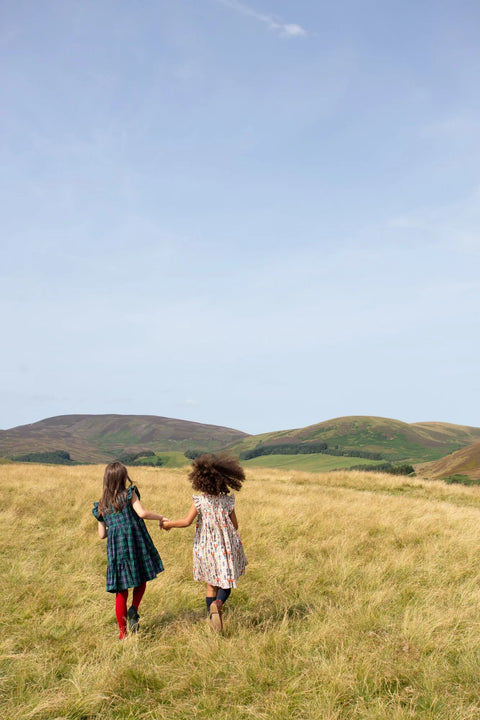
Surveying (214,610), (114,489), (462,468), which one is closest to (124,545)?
(114,489)

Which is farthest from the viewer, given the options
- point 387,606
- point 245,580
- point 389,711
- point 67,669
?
point 245,580

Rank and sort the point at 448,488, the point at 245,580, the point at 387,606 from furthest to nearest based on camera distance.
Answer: the point at 448,488 < the point at 245,580 < the point at 387,606

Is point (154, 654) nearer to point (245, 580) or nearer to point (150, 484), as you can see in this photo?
point (245, 580)

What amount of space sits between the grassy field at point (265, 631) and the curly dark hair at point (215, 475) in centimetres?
158

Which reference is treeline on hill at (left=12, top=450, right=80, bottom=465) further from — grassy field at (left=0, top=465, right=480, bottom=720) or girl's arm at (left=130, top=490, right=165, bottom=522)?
girl's arm at (left=130, top=490, right=165, bottom=522)

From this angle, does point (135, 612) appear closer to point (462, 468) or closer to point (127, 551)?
point (127, 551)

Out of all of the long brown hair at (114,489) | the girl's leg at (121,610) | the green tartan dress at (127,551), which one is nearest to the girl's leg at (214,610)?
the green tartan dress at (127,551)

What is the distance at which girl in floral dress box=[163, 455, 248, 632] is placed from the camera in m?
5.31

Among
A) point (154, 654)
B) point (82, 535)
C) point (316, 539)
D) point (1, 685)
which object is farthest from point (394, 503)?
point (1, 685)

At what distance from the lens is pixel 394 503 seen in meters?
13.7

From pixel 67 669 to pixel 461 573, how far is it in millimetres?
6035

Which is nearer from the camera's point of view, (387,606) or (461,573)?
(387,606)

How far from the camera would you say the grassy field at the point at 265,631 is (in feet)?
12.8

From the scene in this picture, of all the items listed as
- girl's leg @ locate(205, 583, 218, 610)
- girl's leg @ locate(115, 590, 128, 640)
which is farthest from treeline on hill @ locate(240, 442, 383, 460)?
girl's leg @ locate(115, 590, 128, 640)
